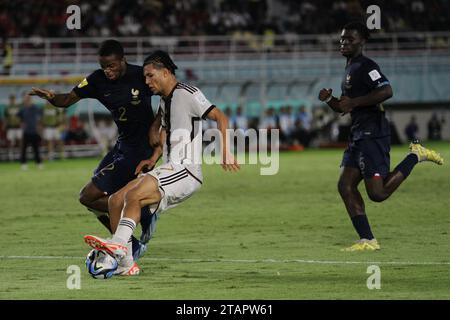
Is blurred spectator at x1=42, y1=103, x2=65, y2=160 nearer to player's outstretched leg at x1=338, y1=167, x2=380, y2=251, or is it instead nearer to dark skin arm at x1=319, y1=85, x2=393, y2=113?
player's outstretched leg at x1=338, y1=167, x2=380, y2=251

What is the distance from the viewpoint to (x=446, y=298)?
30.1 ft

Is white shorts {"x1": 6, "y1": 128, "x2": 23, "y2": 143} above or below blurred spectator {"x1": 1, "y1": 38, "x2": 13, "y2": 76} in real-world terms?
below

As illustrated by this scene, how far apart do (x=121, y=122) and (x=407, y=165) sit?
11.7 ft

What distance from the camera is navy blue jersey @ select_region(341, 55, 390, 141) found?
12.8 meters

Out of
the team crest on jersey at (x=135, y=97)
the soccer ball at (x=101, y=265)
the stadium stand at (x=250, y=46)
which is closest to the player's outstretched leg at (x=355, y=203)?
the team crest on jersey at (x=135, y=97)

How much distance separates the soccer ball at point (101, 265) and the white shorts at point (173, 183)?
0.69 metres

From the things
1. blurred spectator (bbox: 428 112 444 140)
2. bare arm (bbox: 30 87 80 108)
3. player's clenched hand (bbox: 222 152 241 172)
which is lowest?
blurred spectator (bbox: 428 112 444 140)

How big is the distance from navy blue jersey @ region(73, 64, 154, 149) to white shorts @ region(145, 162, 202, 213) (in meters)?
1.57

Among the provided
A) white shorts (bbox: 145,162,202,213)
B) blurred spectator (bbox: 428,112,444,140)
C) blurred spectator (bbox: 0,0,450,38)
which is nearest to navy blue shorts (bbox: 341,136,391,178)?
white shorts (bbox: 145,162,202,213)

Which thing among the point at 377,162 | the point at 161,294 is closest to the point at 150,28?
the point at 377,162

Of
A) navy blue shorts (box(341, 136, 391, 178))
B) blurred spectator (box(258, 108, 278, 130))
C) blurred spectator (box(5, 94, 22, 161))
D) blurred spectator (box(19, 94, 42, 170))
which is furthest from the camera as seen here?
blurred spectator (box(258, 108, 278, 130))

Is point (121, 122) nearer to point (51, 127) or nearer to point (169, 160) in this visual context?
point (169, 160)

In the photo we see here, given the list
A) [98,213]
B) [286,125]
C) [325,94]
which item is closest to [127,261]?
[98,213]
